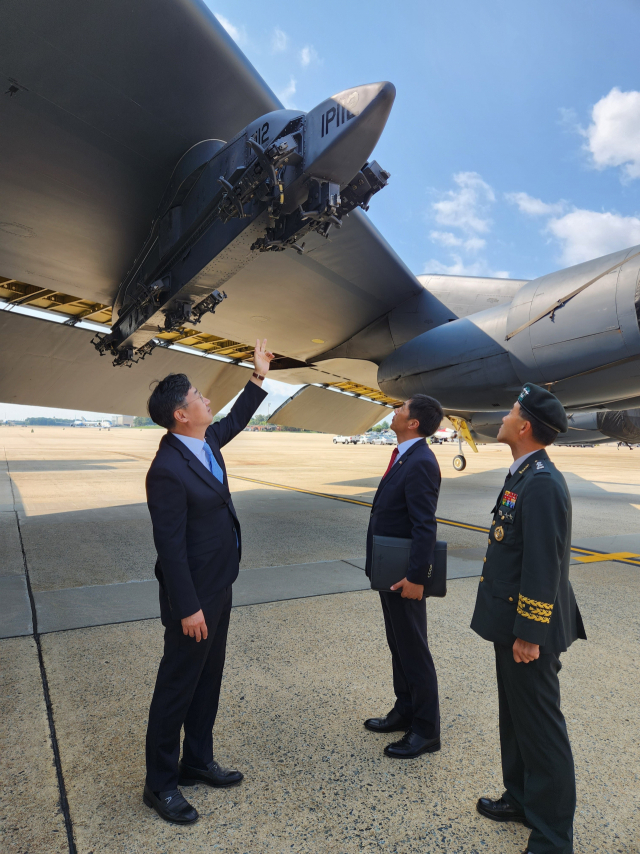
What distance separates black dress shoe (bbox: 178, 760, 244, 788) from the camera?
6.98ft

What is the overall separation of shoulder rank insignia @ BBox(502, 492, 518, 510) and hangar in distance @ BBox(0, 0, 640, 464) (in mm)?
3092

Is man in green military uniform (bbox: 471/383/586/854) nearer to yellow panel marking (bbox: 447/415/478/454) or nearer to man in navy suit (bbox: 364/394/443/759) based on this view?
man in navy suit (bbox: 364/394/443/759)

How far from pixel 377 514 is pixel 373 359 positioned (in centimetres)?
682

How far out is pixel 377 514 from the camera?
274 centimetres

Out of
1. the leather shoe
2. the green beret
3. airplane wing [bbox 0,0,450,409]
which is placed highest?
airplane wing [bbox 0,0,450,409]

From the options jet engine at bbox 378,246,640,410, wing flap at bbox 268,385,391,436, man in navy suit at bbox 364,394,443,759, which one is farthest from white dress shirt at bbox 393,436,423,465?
wing flap at bbox 268,385,391,436

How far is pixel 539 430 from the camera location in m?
2.01

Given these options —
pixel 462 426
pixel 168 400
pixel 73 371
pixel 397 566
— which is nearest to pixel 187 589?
pixel 168 400

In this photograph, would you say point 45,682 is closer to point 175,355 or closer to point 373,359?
point 373,359

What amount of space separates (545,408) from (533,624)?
2.67 ft

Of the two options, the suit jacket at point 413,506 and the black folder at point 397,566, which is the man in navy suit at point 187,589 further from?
the suit jacket at point 413,506

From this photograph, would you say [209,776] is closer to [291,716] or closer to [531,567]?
[291,716]

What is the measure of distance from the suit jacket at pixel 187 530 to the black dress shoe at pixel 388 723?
1.16 meters

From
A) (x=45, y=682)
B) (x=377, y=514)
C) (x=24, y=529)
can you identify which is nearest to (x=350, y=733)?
(x=377, y=514)
